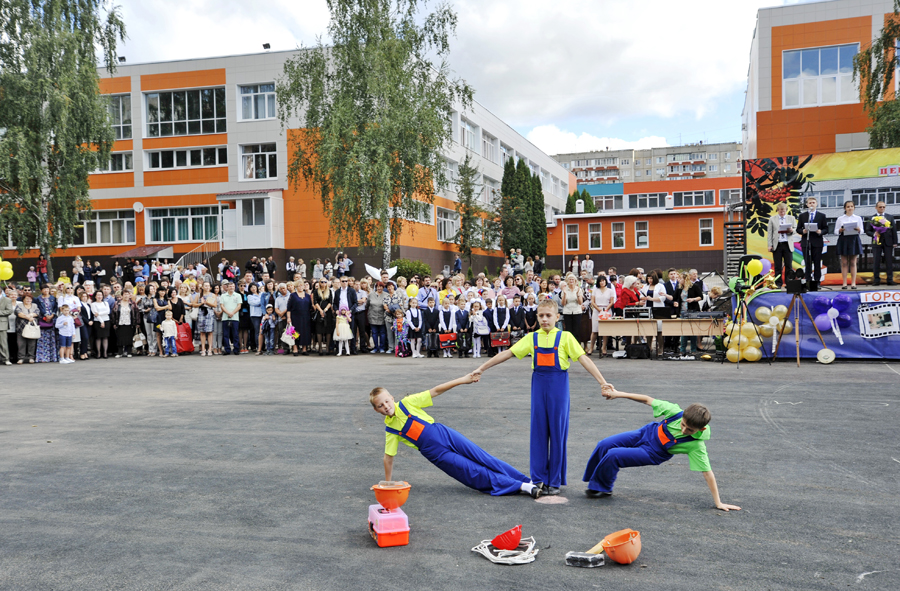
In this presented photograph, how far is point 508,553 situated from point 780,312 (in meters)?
11.8

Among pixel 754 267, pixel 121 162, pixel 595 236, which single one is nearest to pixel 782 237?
pixel 754 267

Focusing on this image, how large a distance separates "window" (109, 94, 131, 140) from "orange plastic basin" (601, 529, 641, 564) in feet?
130

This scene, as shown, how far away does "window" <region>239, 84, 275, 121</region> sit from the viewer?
35781 millimetres

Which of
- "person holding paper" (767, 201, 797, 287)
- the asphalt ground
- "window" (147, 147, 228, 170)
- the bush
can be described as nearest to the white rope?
the asphalt ground

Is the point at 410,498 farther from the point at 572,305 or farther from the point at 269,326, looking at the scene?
the point at 269,326

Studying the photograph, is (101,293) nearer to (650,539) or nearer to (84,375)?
(84,375)

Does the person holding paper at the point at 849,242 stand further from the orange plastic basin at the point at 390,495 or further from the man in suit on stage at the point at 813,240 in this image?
the orange plastic basin at the point at 390,495

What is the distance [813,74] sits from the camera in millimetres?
29344

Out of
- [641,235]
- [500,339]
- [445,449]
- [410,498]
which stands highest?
[641,235]

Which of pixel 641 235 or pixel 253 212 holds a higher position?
pixel 253 212

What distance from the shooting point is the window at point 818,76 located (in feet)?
94.5

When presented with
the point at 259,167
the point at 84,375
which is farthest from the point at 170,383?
the point at 259,167

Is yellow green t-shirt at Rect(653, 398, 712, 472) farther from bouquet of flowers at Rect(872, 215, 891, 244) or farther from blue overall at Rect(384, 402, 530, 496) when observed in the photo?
bouquet of flowers at Rect(872, 215, 891, 244)

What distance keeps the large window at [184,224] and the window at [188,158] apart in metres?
2.40
